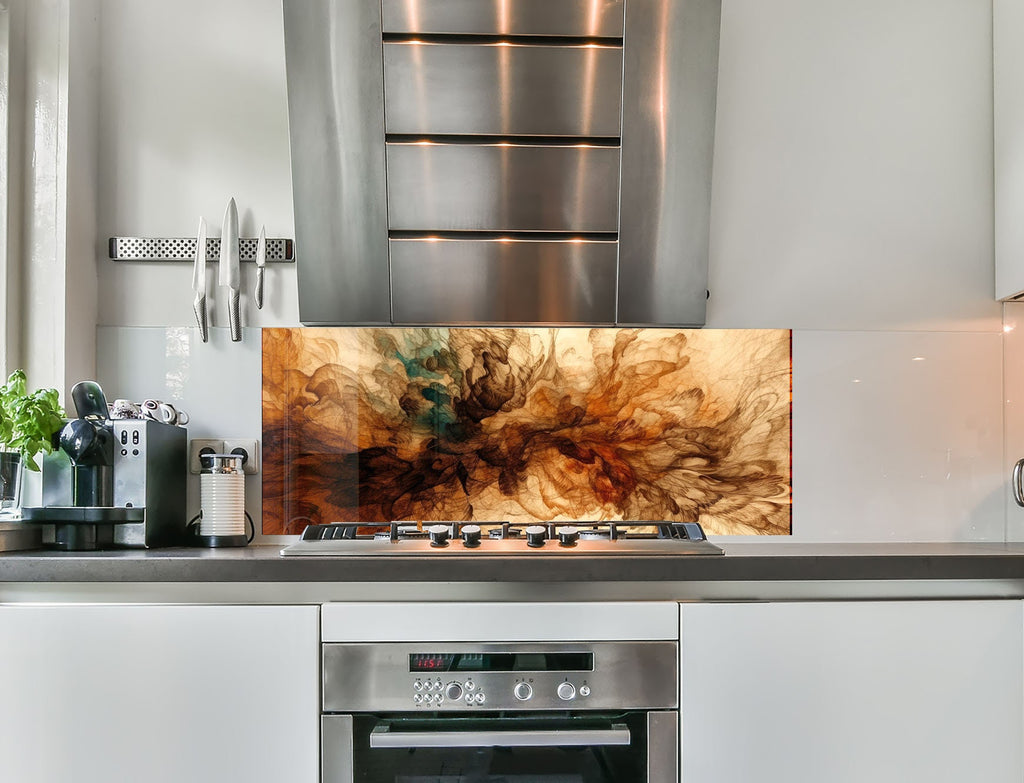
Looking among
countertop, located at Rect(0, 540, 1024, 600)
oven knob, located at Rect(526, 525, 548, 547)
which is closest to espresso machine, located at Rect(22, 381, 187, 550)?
countertop, located at Rect(0, 540, 1024, 600)

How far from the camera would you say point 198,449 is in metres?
2.06

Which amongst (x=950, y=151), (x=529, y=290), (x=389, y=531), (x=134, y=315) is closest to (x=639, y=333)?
(x=529, y=290)

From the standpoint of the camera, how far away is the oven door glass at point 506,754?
148 cm

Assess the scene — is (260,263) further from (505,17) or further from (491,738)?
(491,738)

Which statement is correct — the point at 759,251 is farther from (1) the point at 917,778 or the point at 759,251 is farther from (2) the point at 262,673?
(2) the point at 262,673

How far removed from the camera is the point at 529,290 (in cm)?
193

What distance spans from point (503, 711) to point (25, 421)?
111 cm

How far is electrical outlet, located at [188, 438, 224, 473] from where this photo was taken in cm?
206

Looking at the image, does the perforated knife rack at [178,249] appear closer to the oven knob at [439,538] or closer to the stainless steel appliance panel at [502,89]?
the stainless steel appliance panel at [502,89]

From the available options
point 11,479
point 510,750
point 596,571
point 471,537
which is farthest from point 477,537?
point 11,479

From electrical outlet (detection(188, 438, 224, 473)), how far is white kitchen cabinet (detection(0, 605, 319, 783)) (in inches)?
23.8

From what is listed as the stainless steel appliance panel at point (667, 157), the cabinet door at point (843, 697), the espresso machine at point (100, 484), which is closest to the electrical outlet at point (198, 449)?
the espresso machine at point (100, 484)

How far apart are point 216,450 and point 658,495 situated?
1.12 meters

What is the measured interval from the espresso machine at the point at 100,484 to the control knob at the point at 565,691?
936mm
